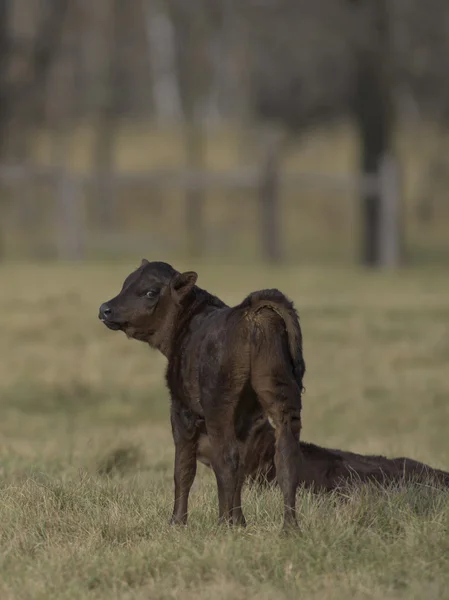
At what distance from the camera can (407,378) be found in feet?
46.0

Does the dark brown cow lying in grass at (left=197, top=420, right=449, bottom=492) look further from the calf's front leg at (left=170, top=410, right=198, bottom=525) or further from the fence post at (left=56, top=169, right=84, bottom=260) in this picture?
the fence post at (left=56, top=169, right=84, bottom=260)

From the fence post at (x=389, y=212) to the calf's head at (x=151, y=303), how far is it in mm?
19236

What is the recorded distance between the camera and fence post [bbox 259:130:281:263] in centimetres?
2562

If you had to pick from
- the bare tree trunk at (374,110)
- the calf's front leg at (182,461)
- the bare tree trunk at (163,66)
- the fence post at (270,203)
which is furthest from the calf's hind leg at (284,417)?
the bare tree trunk at (163,66)

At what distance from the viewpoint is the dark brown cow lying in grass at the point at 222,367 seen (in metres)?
5.32

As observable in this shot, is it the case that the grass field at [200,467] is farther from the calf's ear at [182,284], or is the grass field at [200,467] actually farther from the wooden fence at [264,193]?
the wooden fence at [264,193]

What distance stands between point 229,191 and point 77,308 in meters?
23.8

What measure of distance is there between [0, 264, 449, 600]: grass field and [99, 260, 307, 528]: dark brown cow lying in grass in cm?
27

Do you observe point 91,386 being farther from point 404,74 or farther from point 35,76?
point 35,76

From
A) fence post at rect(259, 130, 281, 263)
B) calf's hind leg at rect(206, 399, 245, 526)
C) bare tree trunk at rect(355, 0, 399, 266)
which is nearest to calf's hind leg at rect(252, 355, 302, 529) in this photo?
calf's hind leg at rect(206, 399, 245, 526)

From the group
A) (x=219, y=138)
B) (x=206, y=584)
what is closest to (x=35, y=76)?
(x=219, y=138)

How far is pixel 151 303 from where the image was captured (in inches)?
226

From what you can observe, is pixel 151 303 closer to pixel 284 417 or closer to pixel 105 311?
pixel 105 311

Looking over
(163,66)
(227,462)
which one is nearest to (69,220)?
(227,462)
